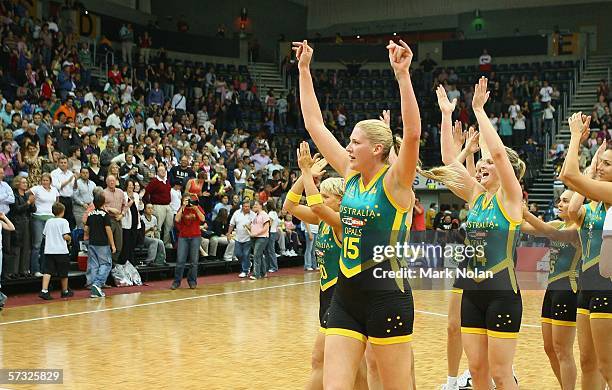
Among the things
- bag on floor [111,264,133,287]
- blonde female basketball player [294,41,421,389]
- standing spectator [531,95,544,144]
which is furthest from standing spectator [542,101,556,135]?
blonde female basketball player [294,41,421,389]

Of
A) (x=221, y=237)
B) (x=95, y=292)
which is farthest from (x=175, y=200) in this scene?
(x=95, y=292)

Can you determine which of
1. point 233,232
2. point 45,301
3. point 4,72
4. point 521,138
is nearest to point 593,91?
point 521,138

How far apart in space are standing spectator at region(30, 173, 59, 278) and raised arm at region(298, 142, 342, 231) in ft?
31.3

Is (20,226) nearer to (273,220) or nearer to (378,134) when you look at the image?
(273,220)

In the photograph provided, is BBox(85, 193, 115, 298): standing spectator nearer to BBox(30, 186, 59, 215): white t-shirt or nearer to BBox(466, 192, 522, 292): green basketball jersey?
BBox(30, 186, 59, 215): white t-shirt

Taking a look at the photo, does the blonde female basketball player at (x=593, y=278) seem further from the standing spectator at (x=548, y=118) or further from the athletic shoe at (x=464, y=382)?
the standing spectator at (x=548, y=118)

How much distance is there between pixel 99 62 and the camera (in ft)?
84.3

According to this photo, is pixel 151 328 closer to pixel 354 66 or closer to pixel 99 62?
pixel 99 62

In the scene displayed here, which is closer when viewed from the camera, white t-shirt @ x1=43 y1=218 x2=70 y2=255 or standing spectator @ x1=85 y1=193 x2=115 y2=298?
white t-shirt @ x1=43 y1=218 x2=70 y2=255

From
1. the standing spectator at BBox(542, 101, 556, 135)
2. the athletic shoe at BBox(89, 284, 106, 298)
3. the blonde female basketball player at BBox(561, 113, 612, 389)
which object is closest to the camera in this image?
the blonde female basketball player at BBox(561, 113, 612, 389)

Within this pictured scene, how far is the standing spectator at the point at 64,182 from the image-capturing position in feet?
48.5

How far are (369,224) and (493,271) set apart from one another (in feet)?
4.82

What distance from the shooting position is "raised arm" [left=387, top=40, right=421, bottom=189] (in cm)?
411

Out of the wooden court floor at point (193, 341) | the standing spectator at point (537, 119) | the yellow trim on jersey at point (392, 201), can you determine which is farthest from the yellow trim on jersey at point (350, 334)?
the standing spectator at point (537, 119)
